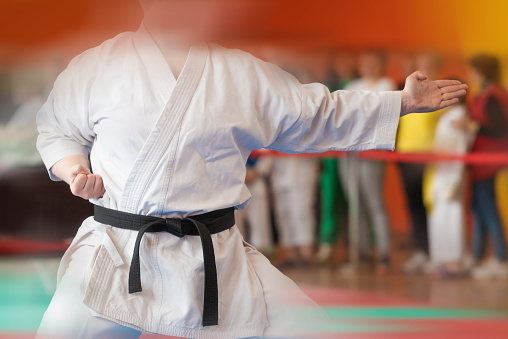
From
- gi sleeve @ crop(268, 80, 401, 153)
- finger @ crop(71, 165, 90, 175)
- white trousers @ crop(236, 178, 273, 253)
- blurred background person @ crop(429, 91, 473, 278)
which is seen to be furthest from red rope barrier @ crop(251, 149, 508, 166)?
finger @ crop(71, 165, 90, 175)

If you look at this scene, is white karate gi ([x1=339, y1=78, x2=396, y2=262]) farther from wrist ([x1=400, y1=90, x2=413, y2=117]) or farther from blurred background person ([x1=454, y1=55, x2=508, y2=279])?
wrist ([x1=400, y1=90, x2=413, y2=117])

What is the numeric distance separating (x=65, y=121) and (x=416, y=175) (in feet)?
6.08

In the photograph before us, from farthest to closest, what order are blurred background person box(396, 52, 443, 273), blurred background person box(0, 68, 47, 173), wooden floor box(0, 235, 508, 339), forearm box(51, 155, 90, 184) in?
blurred background person box(396, 52, 443, 273) → wooden floor box(0, 235, 508, 339) → forearm box(51, 155, 90, 184) → blurred background person box(0, 68, 47, 173)

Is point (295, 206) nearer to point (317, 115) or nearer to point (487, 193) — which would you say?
point (487, 193)

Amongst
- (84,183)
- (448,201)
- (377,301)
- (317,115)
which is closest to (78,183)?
(84,183)

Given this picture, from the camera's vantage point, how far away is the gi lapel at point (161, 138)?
0.85m

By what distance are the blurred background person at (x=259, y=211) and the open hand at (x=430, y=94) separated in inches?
66.2

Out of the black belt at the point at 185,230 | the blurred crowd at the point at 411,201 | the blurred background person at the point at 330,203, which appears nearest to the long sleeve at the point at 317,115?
the black belt at the point at 185,230

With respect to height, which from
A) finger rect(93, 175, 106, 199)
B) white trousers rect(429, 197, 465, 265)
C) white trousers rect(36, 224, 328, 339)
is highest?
finger rect(93, 175, 106, 199)

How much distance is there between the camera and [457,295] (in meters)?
2.21

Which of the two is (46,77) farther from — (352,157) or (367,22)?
(352,157)

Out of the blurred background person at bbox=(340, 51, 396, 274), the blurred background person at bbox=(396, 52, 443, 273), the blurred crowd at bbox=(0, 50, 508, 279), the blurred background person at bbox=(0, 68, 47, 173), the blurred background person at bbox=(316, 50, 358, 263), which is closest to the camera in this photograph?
the blurred background person at bbox=(0, 68, 47, 173)

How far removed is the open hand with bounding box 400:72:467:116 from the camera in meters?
0.94

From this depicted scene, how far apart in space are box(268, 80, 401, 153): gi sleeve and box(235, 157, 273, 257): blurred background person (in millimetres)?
1662
